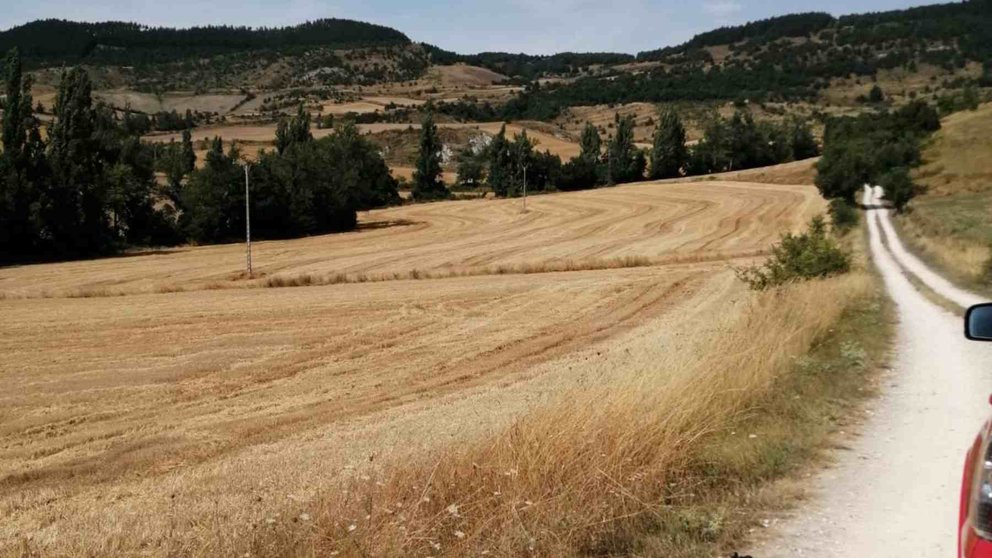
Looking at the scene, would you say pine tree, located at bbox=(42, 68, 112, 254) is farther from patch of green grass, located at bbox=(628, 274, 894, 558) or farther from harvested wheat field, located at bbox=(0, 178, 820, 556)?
patch of green grass, located at bbox=(628, 274, 894, 558)

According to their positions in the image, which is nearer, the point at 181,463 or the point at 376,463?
the point at 376,463

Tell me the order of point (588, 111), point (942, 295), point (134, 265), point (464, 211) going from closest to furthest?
point (942, 295), point (134, 265), point (464, 211), point (588, 111)

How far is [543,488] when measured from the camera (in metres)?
5.94

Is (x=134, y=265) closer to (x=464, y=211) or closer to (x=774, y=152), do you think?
(x=464, y=211)

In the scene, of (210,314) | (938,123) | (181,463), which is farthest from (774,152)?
(181,463)

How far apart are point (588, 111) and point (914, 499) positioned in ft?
631

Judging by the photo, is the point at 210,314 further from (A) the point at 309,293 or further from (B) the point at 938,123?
(B) the point at 938,123

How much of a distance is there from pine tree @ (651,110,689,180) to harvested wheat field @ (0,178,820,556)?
6167cm

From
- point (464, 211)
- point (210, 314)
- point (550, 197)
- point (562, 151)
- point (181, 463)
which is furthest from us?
point (562, 151)

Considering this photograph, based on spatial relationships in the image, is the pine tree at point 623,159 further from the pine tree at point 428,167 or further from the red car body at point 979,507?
the red car body at point 979,507

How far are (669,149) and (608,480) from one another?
358 feet

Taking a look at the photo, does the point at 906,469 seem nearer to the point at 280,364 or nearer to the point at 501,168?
the point at 280,364

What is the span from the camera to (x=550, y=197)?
3607 inches

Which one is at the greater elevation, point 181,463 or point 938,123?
point 938,123
